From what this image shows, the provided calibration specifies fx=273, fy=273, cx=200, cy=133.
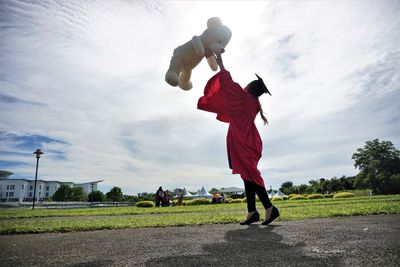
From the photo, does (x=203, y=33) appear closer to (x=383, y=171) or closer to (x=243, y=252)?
(x=243, y=252)

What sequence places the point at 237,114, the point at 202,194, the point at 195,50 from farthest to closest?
the point at 202,194 → the point at 195,50 → the point at 237,114

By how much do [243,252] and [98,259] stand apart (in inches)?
49.3

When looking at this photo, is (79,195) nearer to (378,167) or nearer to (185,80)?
(378,167)

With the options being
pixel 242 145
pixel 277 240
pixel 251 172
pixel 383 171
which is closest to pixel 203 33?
pixel 242 145

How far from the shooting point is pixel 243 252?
2383mm

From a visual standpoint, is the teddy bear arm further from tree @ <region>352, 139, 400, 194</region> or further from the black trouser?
tree @ <region>352, 139, 400, 194</region>

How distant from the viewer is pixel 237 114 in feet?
15.5

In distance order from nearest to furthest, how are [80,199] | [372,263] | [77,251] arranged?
1. [372,263]
2. [77,251]
3. [80,199]

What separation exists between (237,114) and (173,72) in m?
1.34

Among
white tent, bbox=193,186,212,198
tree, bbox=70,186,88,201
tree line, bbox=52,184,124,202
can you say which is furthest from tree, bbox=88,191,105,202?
white tent, bbox=193,186,212,198

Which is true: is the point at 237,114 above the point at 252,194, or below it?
above

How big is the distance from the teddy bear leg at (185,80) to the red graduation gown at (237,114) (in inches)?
25.4

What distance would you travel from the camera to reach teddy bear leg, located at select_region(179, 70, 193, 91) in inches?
205

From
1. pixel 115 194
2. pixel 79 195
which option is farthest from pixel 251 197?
pixel 79 195
